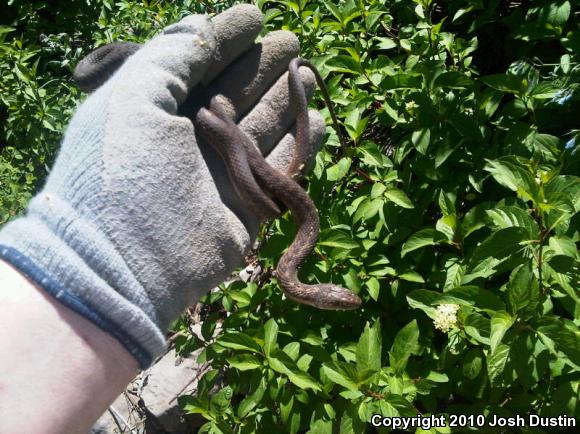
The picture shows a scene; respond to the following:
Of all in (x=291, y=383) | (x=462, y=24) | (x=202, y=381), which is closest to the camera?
(x=291, y=383)

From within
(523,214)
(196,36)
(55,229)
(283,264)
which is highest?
(196,36)

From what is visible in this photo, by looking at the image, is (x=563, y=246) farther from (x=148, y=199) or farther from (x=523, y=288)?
(x=148, y=199)

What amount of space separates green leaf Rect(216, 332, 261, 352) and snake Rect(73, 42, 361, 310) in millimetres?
321

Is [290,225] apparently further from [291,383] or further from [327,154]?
[291,383]

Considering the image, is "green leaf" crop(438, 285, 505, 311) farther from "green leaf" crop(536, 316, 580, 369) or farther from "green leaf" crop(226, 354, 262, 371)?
"green leaf" crop(226, 354, 262, 371)

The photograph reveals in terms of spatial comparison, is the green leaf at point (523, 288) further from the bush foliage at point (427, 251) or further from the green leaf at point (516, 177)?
the green leaf at point (516, 177)

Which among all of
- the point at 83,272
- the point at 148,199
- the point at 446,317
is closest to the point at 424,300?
the point at 446,317

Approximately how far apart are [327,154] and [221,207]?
2.16 feet

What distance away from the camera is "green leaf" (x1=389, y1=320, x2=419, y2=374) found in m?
2.17

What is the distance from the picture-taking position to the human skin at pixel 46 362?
5.50ft

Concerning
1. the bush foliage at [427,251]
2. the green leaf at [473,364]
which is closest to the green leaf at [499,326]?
the bush foliage at [427,251]

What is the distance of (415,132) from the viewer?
8.41 ft

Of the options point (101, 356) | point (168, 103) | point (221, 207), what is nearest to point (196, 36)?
point (168, 103)

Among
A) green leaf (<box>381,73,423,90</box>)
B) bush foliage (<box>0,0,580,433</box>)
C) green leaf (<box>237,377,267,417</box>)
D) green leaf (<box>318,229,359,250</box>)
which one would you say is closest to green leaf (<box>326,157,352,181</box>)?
bush foliage (<box>0,0,580,433</box>)
